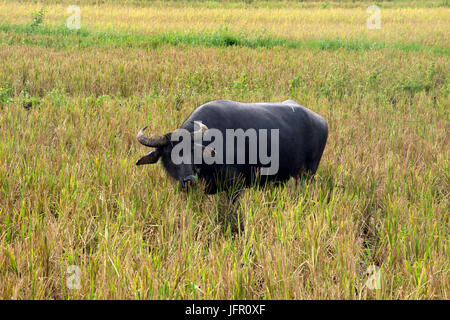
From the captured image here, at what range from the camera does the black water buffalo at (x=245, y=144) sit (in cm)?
288

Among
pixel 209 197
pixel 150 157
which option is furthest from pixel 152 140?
pixel 209 197

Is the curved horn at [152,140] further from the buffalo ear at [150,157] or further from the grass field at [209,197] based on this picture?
the grass field at [209,197]

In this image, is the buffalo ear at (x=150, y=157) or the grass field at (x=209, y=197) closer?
the grass field at (x=209, y=197)

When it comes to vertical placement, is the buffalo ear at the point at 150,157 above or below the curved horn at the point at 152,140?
below

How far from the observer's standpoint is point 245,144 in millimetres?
3324

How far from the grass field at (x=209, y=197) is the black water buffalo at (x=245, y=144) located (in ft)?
0.58

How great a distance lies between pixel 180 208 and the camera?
2.88 metres

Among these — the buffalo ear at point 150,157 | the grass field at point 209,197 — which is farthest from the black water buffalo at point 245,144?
the grass field at point 209,197

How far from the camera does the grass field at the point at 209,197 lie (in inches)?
77.0

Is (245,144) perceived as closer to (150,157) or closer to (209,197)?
(209,197)

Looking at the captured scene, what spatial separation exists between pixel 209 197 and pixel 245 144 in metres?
0.52

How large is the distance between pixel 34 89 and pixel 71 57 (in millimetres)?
2079

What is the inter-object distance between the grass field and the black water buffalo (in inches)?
6.9
